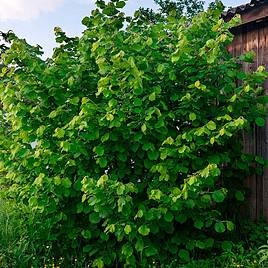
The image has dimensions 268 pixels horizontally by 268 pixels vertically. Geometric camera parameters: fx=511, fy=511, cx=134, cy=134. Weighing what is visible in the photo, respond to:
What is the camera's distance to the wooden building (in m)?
5.28

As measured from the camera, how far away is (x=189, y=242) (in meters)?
4.78

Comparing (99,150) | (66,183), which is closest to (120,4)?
(99,150)

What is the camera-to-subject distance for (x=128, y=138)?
468cm

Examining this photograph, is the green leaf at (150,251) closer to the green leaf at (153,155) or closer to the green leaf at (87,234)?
the green leaf at (87,234)

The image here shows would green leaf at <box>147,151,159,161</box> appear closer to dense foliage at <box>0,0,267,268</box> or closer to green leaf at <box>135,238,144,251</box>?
dense foliage at <box>0,0,267,268</box>

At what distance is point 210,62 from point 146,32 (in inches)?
35.9

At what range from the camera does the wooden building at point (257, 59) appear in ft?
17.3

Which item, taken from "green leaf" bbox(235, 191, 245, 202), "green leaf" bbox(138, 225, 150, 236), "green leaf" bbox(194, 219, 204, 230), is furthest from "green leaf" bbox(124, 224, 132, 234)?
"green leaf" bbox(235, 191, 245, 202)

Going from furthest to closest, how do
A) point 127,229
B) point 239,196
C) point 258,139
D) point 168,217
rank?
point 258,139 < point 239,196 < point 168,217 < point 127,229

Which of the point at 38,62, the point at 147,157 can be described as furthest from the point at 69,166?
the point at 38,62

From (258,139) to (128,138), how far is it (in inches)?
60.6

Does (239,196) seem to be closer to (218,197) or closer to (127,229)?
(218,197)

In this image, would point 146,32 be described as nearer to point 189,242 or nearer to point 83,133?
point 83,133

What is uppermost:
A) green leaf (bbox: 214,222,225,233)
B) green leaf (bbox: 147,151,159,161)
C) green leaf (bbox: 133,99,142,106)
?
green leaf (bbox: 133,99,142,106)
